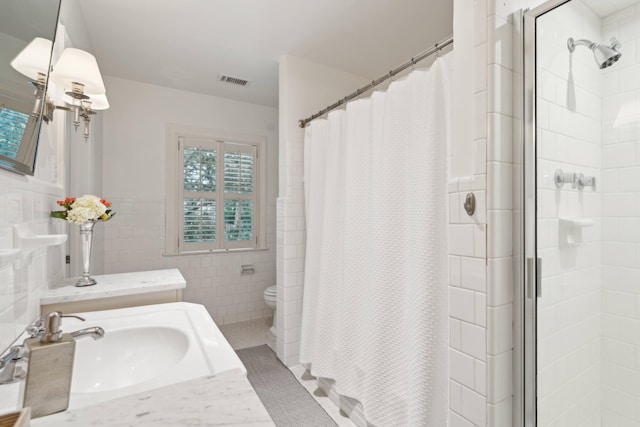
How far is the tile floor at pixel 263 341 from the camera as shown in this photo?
6.01 ft

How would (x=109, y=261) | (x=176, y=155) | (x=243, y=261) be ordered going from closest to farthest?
(x=109, y=261) < (x=176, y=155) < (x=243, y=261)

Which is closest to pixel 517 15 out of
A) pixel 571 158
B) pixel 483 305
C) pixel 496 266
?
pixel 571 158

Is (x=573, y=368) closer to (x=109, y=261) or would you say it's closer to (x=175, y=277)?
(x=175, y=277)

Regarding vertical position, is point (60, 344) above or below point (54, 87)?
below

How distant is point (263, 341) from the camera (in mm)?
2852

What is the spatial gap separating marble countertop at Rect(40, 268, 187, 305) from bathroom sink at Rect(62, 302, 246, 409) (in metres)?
0.23

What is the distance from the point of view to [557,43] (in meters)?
1.20

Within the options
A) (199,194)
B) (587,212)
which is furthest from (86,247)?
(587,212)

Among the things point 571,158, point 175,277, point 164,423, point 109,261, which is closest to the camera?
point 164,423

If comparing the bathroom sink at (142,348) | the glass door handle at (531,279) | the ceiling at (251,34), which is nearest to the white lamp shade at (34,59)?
the bathroom sink at (142,348)

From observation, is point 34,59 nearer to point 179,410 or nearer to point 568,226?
point 179,410

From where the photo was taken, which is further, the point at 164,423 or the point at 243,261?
the point at 243,261

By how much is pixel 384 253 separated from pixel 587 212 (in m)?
0.93

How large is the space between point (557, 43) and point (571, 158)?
0.48m
